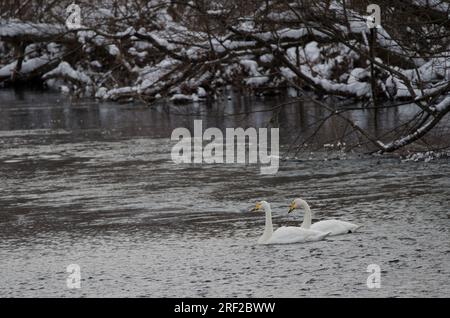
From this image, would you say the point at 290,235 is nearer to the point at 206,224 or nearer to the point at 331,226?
the point at 331,226

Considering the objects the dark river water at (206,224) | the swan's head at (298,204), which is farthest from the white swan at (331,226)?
the swan's head at (298,204)

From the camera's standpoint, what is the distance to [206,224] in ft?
41.7

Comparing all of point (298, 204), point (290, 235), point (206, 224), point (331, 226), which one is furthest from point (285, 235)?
point (206, 224)

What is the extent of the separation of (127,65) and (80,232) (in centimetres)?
2320

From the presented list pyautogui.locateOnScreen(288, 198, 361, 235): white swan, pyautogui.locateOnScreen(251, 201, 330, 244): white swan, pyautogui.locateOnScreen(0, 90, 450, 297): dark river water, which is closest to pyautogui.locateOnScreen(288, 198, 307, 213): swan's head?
pyautogui.locateOnScreen(288, 198, 361, 235): white swan

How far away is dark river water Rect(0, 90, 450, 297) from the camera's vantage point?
392 inches

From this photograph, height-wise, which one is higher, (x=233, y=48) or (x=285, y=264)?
(x=233, y=48)

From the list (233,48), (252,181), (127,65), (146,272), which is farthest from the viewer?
(127,65)

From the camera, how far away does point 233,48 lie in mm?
22969

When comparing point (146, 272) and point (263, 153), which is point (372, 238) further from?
point (263, 153)

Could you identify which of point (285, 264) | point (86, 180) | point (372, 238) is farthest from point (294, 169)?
point (285, 264)

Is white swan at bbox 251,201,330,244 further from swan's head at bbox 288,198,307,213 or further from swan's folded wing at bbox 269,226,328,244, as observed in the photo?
swan's head at bbox 288,198,307,213

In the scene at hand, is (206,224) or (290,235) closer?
(290,235)

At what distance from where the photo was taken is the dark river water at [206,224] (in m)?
9.95
